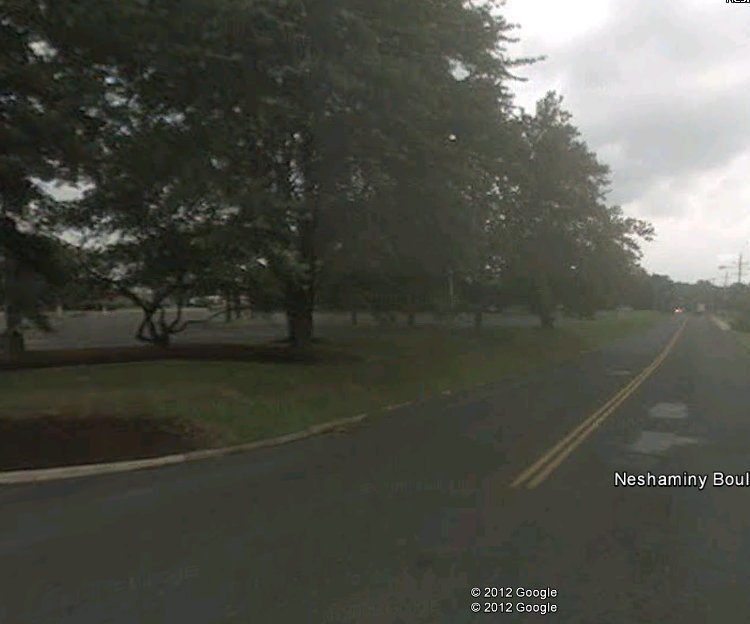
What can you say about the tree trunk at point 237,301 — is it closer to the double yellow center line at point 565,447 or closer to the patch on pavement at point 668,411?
the double yellow center line at point 565,447

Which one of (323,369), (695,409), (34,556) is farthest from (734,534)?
(323,369)

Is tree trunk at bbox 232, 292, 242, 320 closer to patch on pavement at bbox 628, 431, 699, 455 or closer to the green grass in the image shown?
the green grass

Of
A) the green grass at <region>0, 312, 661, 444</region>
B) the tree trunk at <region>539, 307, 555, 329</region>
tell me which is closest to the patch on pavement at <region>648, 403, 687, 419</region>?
the green grass at <region>0, 312, 661, 444</region>

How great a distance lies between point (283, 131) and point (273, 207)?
6.15ft

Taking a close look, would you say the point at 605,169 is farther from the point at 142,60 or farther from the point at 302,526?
the point at 302,526

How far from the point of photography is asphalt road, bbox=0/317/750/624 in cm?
509

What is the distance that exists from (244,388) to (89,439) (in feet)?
15.2

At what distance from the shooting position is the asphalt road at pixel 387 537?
5090 millimetres

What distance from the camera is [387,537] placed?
6695 mm

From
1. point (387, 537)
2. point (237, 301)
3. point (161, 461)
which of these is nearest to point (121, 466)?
point (161, 461)

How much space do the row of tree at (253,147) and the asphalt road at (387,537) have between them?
6.47 m

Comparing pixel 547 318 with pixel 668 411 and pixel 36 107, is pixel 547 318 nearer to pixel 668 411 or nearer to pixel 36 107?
pixel 668 411

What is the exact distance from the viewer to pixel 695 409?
16594 millimetres

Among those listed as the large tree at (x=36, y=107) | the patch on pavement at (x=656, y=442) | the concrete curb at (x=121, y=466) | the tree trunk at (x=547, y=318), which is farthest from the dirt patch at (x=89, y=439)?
the tree trunk at (x=547, y=318)
